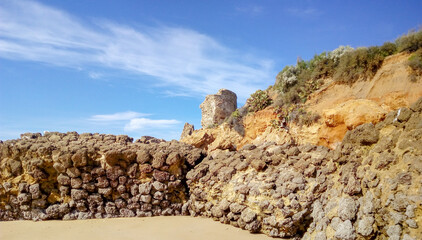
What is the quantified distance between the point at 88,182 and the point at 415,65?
9252 mm

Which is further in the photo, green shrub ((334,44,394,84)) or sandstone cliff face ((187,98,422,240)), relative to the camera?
green shrub ((334,44,394,84))

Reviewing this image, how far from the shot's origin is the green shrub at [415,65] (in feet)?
23.5

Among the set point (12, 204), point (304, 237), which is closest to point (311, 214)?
point (304, 237)

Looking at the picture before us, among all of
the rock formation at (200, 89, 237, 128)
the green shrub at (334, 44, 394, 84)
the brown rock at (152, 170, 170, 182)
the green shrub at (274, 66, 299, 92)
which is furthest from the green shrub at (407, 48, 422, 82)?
the rock formation at (200, 89, 237, 128)

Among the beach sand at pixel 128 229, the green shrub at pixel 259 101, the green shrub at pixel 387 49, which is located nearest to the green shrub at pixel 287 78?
the green shrub at pixel 259 101

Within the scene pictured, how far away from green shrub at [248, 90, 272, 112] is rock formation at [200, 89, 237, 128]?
3075 millimetres

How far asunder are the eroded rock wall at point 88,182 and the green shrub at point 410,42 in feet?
22.5

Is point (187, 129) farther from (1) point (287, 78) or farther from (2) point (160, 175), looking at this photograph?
(2) point (160, 175)

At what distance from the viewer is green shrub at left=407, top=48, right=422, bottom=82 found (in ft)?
23.5

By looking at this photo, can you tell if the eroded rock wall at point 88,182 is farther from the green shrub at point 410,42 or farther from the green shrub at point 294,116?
the green shrub at point 410,42

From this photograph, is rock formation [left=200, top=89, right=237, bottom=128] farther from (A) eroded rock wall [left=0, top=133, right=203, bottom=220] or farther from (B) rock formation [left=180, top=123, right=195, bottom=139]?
(A) eroded rock wall [left=0, top=133, right=203, bottom=220]

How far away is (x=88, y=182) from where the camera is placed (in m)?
8.98

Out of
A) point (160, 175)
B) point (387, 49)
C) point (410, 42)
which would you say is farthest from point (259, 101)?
point (410, 42)

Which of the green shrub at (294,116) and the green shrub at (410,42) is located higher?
the green shrub at (410,42)
